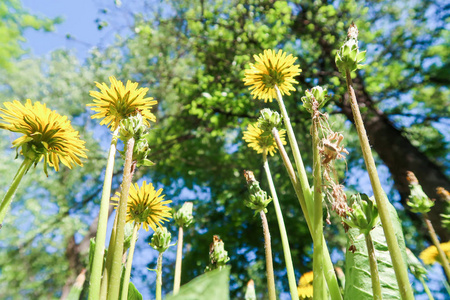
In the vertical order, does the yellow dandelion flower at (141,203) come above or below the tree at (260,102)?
below

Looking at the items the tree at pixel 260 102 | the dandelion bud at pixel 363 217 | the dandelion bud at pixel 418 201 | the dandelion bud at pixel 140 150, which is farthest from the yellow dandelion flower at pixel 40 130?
the tree at pixel 260 102

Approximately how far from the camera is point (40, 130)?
2.17 feet

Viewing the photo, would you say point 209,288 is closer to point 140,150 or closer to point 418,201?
point 140,150

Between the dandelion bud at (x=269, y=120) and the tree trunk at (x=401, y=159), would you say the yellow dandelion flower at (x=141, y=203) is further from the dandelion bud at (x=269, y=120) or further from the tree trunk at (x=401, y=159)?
the tree trunk at (x=401, y=159)

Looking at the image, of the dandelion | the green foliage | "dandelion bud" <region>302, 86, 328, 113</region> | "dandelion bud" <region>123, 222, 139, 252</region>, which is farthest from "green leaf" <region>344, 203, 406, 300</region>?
the green foliage

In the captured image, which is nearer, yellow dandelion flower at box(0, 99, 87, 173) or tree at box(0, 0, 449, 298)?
yellow dandelion flower at box(0, 99, 87, 173)

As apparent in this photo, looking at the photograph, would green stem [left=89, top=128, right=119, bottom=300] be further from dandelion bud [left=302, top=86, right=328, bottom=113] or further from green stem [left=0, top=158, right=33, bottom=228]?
dandelion bud [left=302, top=86, right=328, bottom=113]

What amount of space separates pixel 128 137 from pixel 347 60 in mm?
460

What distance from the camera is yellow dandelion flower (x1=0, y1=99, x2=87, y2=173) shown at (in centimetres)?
63

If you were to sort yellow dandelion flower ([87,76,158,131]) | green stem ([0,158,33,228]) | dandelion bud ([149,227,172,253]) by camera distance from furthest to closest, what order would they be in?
1. dandelion bud ([149,227,172,253])
2. yellow dandelion flower ([87,76,158,131])
3. green stem ([0,158,33,228])

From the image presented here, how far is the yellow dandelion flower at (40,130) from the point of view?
2.06ft

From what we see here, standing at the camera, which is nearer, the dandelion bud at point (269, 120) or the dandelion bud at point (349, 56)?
the dandelion bud at point (349, 56)

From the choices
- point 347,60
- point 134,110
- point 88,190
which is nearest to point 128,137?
point 134,110

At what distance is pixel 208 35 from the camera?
4.28 meters
